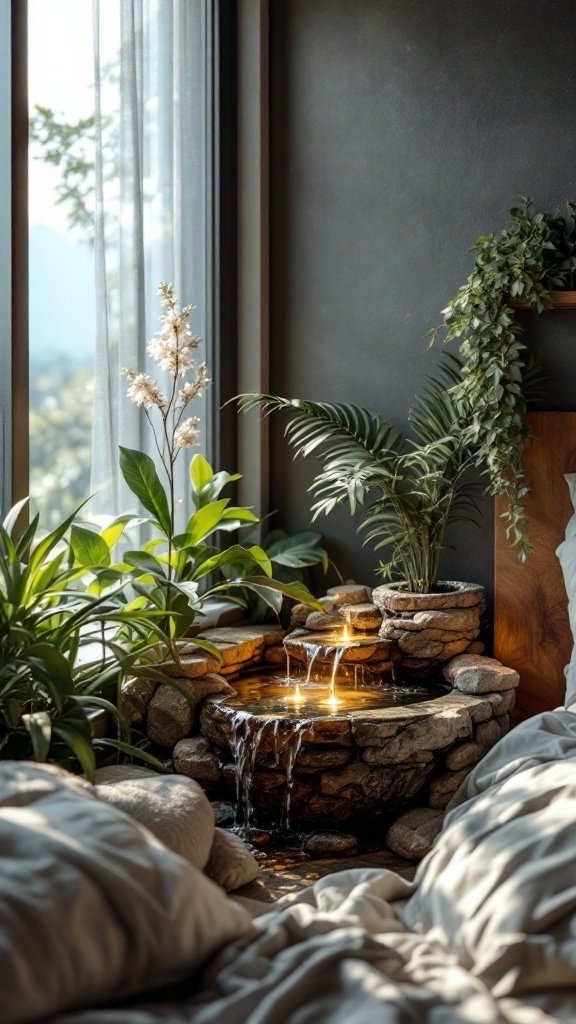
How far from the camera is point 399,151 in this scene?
430 cm

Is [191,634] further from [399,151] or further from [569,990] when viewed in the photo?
[569,990]

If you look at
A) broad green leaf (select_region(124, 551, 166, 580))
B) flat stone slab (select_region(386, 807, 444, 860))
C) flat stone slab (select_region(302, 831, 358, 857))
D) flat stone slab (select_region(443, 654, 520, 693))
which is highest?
broad green leaf (select_region(124, 551, 166, 580))

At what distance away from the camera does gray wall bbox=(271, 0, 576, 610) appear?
4016 millimetres

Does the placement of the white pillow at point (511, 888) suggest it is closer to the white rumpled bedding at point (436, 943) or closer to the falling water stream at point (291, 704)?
the white rumpled bedding at point (436, 943)

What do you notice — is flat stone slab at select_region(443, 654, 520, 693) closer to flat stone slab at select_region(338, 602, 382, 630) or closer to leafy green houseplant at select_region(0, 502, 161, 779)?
flat stone slab at select_region(338, 602, 382, 630)

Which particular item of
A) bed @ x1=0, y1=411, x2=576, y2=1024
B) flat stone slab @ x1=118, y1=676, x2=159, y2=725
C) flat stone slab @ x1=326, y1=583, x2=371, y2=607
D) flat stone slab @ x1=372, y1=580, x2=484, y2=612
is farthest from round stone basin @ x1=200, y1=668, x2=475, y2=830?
bed @ x1=0, y1=411, x2=576, y2=1024

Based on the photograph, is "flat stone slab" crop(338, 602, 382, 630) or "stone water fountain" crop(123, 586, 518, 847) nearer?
"stone water fountain" crop(123, 586, 518, 847)

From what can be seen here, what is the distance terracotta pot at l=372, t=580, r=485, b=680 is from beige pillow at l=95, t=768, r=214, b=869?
1905 mm

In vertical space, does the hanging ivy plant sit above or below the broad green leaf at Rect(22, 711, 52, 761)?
above

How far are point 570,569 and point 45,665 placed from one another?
1861mm

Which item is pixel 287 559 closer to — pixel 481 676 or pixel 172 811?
pixel 481 676

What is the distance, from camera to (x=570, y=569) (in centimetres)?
355

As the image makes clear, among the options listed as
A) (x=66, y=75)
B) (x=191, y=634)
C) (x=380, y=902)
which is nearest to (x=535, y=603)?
(x=191, y=634)

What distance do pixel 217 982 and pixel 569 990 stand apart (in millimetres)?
594
